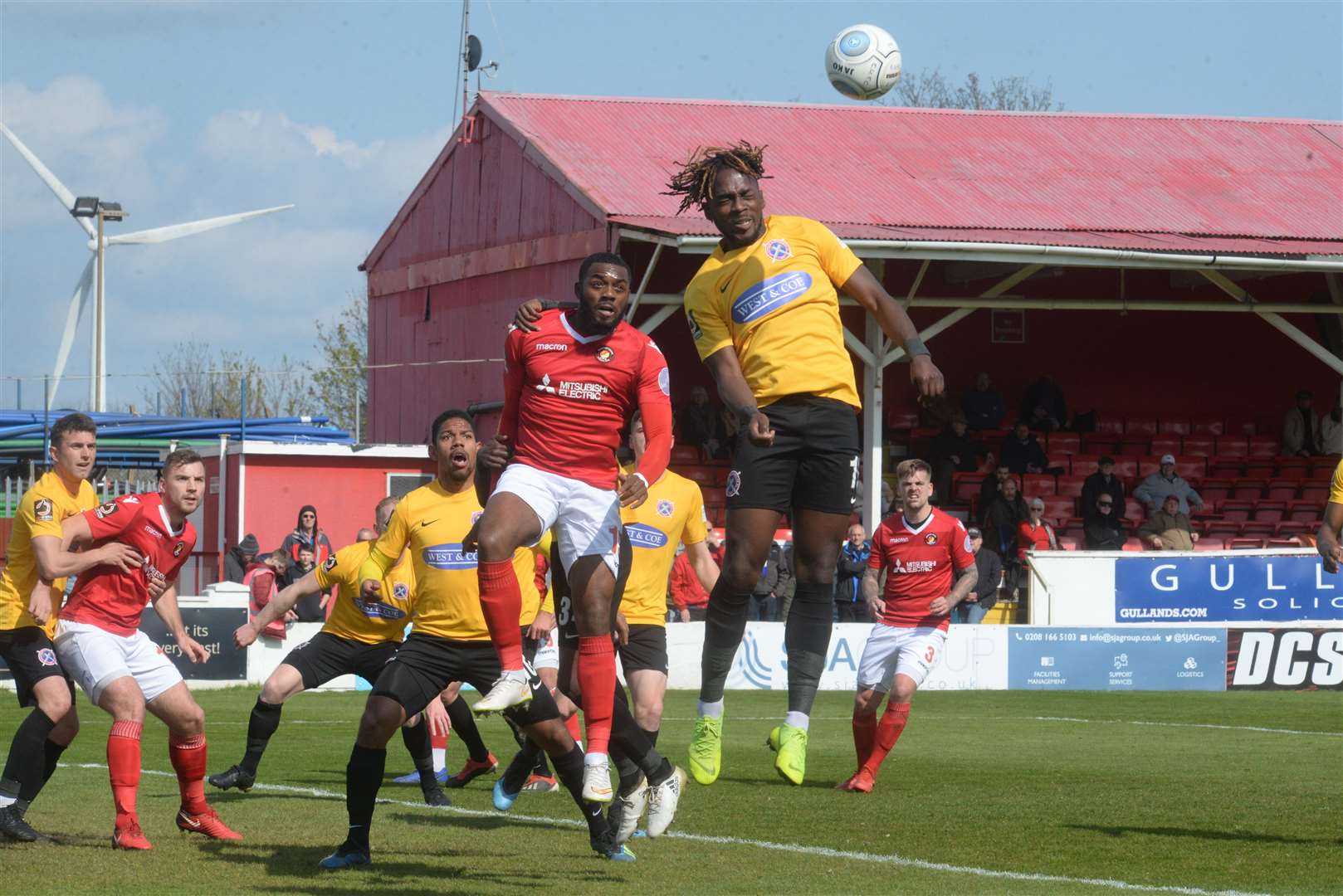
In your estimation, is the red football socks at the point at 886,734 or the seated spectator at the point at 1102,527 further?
the seated spectator at the point at 1102,527

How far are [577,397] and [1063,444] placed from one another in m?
23.4

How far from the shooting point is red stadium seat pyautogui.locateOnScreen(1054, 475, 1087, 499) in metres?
28.6

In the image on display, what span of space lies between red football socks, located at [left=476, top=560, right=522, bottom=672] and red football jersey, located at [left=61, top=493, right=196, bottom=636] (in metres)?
1.80

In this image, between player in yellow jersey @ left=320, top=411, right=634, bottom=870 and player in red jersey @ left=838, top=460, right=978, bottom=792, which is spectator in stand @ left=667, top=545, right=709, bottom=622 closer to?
player in red jersey @ left=838, top=460, right=978, bottom=792

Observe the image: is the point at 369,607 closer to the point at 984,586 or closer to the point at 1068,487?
the point at 984,586

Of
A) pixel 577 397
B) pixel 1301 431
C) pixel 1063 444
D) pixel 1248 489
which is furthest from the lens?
pixel 1301 431

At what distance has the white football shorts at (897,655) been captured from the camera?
1203 cm

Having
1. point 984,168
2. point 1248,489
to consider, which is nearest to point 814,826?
point 1248,489

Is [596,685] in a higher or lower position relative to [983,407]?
lower

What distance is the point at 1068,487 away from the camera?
28734mm

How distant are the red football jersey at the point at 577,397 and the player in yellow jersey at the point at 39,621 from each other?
2.51 metres

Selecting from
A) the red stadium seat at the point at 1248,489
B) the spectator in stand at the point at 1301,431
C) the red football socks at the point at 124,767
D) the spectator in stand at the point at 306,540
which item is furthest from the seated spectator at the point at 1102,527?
the red football socks at the point at 124,767

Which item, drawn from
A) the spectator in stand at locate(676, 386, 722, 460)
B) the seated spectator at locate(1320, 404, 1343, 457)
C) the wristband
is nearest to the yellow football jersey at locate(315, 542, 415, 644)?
the wristband

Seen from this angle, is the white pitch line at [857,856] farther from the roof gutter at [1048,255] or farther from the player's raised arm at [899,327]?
the roof gutter at [1048,255]
